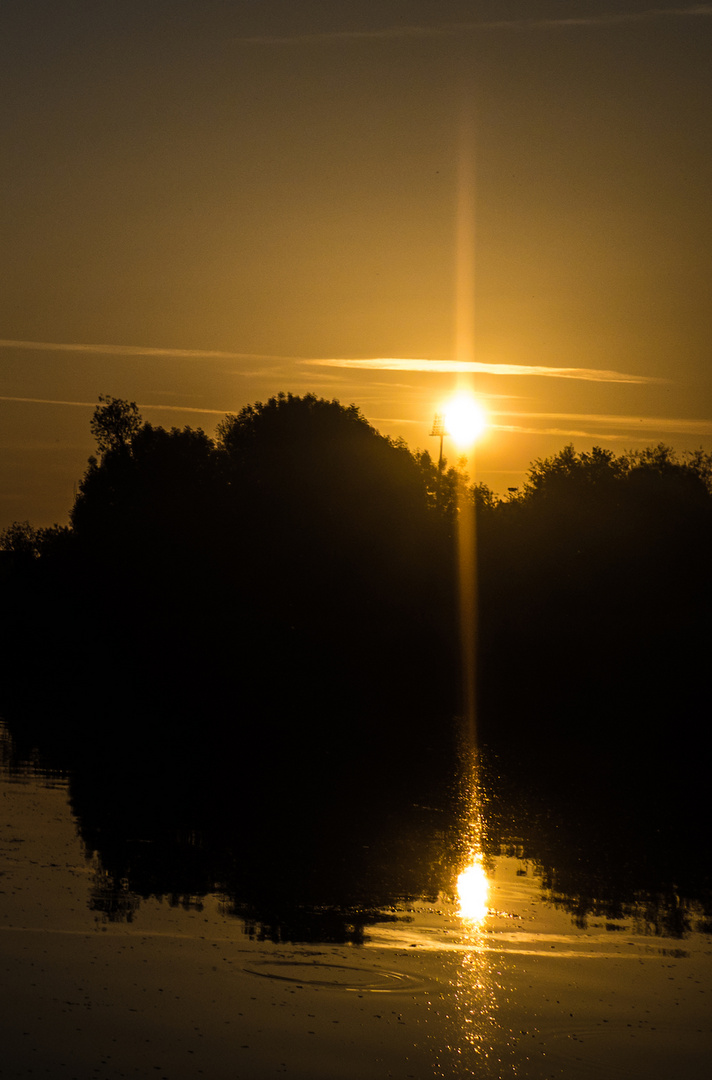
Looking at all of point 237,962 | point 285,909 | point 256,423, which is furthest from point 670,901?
point 256,423

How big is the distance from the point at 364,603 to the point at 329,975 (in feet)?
148

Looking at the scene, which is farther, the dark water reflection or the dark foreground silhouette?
the dark foreground silhouette

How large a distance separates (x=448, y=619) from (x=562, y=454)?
99.3 feet

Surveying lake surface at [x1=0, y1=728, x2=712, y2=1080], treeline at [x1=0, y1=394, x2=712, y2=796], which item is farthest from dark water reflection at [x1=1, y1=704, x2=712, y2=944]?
treeline at [x1=0, y1=394, x2=712, y2=796]

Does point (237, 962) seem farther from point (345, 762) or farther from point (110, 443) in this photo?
point (110, 443)

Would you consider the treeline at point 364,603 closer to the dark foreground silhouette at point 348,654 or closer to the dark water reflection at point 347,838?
the dark foreground silhouette at point 348,654

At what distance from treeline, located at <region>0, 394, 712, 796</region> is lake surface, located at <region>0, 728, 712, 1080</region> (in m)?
14.2

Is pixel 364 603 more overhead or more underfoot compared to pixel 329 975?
more overhead

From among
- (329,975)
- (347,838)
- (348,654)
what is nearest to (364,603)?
(348,654)

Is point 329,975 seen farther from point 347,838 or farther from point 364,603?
point 364,603

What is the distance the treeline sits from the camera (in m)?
35.0

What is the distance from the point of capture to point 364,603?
178 feet

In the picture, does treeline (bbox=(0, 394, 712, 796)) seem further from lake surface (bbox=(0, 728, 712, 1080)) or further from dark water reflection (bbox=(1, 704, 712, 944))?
lake surface (bbox=(0, 728, 712, 1080))

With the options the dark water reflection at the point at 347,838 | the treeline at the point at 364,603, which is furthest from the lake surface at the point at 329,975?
the treeline at the point at 364,603
